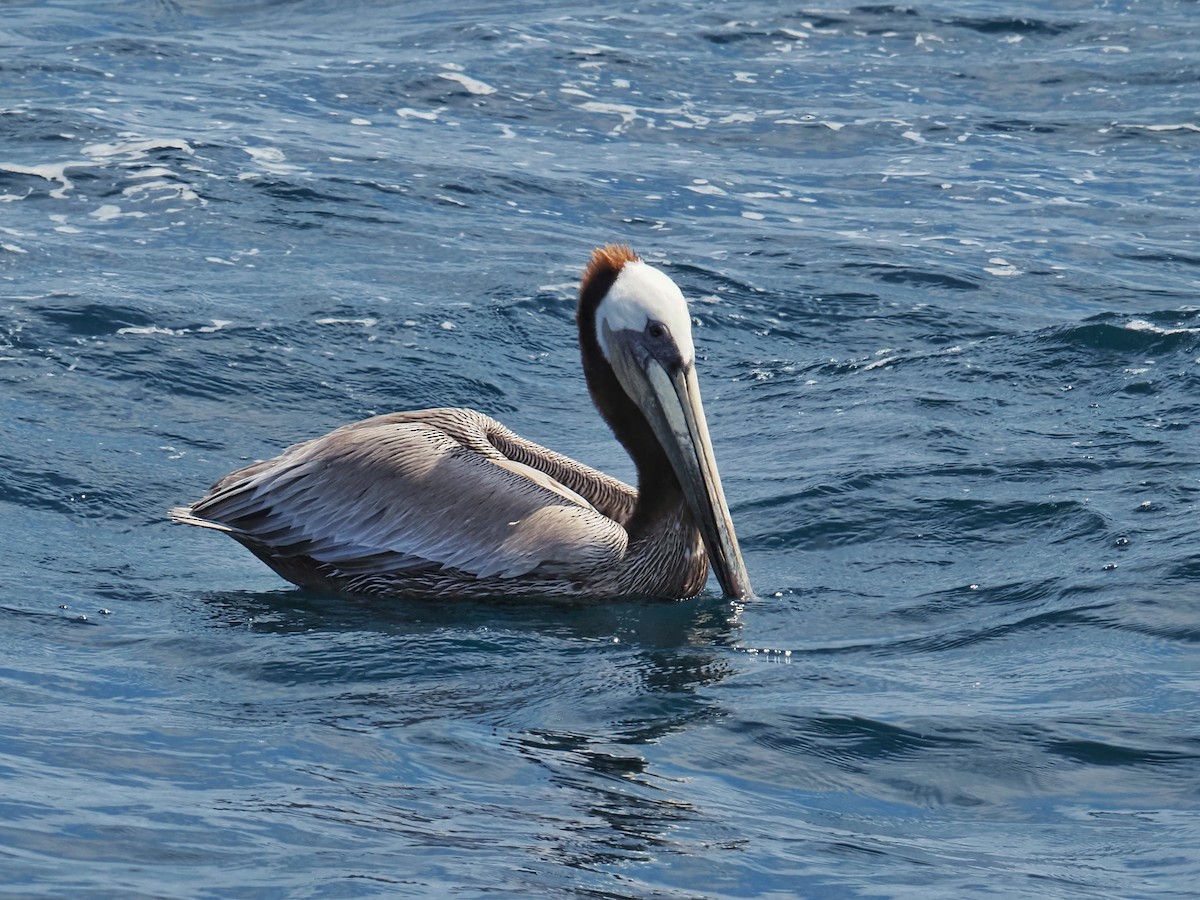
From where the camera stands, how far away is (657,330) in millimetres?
6387

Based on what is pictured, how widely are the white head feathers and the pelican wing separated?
68 cm

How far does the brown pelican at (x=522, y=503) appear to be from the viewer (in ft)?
21.0

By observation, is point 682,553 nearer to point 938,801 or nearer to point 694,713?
point 694,713

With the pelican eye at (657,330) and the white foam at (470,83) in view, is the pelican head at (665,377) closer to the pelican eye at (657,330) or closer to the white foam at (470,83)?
the pelican eye at (657,330)

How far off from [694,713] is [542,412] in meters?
4.08

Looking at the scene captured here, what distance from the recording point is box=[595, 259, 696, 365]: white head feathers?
20.9ft

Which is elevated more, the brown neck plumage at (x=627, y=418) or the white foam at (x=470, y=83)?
the white foam at (x=470, y=83)

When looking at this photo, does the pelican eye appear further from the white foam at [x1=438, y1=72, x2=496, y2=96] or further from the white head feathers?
the white foam at [x1=438, y1=72, x2=496, y2=96]

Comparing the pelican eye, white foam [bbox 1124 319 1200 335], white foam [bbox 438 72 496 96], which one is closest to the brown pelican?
the pelican eye

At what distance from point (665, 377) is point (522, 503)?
0.68 m

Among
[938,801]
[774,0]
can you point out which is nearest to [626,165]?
[774,0]

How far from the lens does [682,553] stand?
653 cm

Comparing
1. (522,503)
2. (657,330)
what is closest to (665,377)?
(657,330)

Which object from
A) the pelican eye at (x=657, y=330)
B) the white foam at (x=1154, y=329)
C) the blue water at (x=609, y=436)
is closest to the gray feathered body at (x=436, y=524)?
the blue water at (x=609, y=436)
